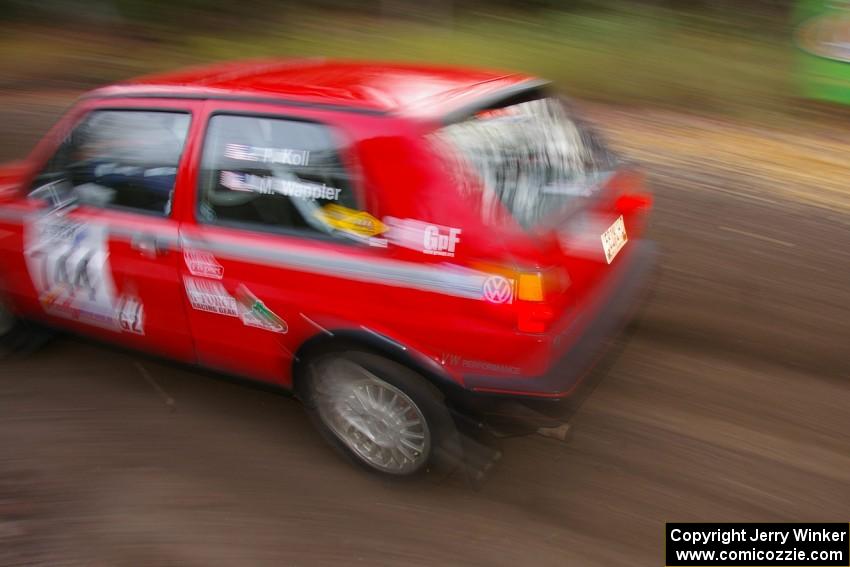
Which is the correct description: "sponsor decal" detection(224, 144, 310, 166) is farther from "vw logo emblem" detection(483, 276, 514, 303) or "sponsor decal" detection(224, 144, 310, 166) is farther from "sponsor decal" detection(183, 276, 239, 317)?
"vw logo emblem" detection(483, 276, 514, 303)

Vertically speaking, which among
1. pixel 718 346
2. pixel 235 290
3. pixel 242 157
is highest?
pixel 242 157

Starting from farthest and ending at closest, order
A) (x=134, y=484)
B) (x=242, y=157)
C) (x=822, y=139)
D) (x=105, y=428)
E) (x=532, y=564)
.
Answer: (x=822, y=139)
(x=105, y=428)
(x=134, y=484)
(x=242, y=157)
(x=532, y=564)

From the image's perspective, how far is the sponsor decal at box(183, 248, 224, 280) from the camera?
11.1 feet

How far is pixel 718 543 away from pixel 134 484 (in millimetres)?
2548

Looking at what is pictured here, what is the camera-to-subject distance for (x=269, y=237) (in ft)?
10.7

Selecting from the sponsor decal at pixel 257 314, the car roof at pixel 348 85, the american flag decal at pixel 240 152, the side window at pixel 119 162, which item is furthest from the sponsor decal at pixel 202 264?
the car roof at pixel 348 85

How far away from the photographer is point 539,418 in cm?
A: 310

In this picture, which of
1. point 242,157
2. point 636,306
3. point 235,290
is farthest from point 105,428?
point 636,306

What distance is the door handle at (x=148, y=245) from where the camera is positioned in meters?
3.51

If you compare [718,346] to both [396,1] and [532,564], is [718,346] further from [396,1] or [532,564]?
[396,1]

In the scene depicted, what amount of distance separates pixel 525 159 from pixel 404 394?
3.58ft

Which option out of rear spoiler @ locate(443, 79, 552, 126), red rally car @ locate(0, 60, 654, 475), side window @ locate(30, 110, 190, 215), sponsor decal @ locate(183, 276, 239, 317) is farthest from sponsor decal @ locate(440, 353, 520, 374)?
side window @ locate(30, 110, 190, 215)

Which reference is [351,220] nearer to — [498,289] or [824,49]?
[498,289]

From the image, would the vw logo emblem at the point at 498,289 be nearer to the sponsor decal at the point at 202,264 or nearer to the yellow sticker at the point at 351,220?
the yellow sticker at the point at 351,220
